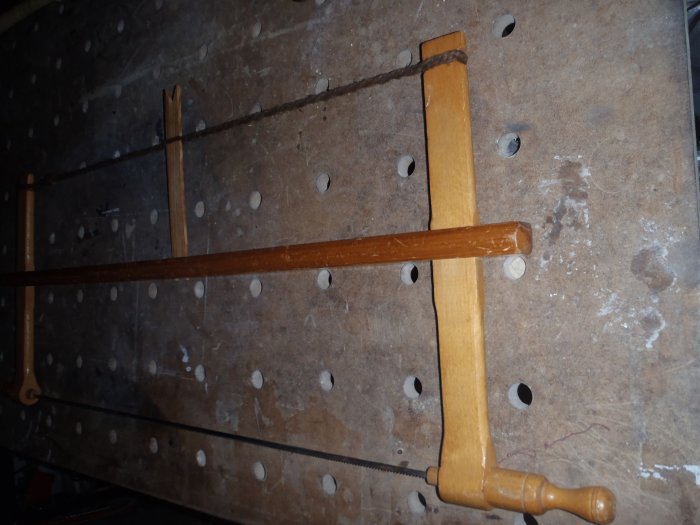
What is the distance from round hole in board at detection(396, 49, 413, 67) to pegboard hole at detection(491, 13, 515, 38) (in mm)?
194

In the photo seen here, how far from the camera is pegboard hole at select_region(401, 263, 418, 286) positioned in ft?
3.94

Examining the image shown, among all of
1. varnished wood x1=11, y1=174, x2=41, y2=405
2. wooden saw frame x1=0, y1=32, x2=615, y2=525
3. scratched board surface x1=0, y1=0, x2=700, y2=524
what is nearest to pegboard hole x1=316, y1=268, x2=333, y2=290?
scratched board surface x1=0, y1=0, x2=700, y2=524

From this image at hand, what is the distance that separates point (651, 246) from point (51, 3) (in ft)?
7.76

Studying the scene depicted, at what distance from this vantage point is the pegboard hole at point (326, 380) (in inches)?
52.1

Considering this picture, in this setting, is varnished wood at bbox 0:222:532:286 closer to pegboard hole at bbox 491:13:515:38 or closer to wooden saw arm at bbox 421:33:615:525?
wooden saw arm at bbox 421:33:615:525

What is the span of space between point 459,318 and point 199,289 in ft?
2.82

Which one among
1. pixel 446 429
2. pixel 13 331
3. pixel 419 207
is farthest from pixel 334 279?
pixel 13 331

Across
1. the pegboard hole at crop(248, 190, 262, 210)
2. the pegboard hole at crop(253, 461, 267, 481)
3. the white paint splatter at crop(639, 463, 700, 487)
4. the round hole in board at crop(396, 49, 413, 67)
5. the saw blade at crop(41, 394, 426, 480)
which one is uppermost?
the round hole in board at crop(396, 49, 413, 67)

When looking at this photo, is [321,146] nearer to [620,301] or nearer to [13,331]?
[620,301]

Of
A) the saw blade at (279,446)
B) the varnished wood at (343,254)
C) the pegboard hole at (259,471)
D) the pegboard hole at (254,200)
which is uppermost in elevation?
the pegboard hole at (254,200)

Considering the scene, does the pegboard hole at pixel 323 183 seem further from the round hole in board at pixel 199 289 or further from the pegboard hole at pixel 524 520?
the pegboard hole at pixel 524 520

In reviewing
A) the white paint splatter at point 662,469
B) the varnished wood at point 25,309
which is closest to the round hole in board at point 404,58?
the white paint splatter at point 662,469


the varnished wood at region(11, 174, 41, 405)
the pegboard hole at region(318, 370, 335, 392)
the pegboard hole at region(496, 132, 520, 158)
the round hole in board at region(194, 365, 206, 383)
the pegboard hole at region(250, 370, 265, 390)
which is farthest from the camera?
the varnished wood at region(11, 174, 41, 405)

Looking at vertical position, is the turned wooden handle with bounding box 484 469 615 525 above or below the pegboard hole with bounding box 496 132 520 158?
below
